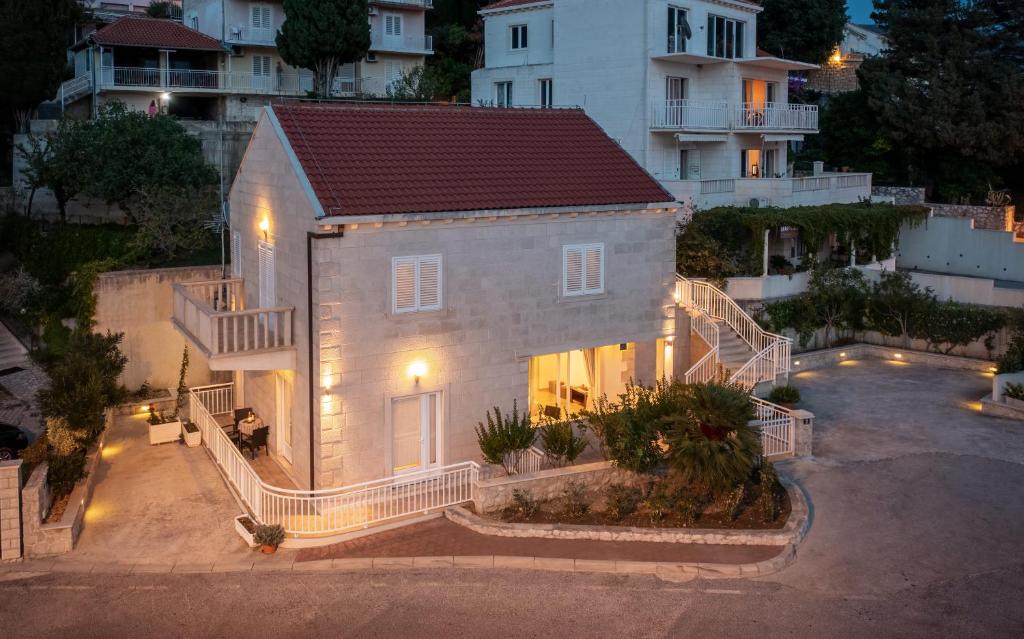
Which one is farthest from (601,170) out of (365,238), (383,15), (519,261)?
(383,15)

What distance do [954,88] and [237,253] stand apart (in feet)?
120

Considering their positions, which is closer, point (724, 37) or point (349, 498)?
point (349, 498)

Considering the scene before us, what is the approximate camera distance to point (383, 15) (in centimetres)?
5531

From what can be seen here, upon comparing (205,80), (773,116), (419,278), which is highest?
(205,80)

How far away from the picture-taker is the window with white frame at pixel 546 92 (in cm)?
4509

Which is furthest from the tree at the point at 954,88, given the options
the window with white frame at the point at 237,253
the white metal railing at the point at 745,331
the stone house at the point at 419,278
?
the window with white frame at the point at 237,253

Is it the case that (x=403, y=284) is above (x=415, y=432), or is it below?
above

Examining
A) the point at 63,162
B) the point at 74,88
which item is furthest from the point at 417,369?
the point at 74,88

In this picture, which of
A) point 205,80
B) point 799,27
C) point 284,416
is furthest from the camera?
point 799,27

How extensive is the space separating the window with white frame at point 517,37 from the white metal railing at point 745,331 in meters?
21.6

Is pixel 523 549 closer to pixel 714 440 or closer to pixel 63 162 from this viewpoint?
pixel 714 440

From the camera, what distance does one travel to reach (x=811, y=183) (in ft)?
131

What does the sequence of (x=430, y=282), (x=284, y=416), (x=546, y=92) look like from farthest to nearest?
(x=546, y=92) → (x=284, y=416) → (x=430, y=282)

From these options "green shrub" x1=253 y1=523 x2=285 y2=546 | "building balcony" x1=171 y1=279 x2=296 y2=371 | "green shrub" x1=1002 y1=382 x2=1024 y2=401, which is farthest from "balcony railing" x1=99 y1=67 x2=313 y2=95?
"green shrub" x1=1002 y1=382 x2=1024 y2=401
